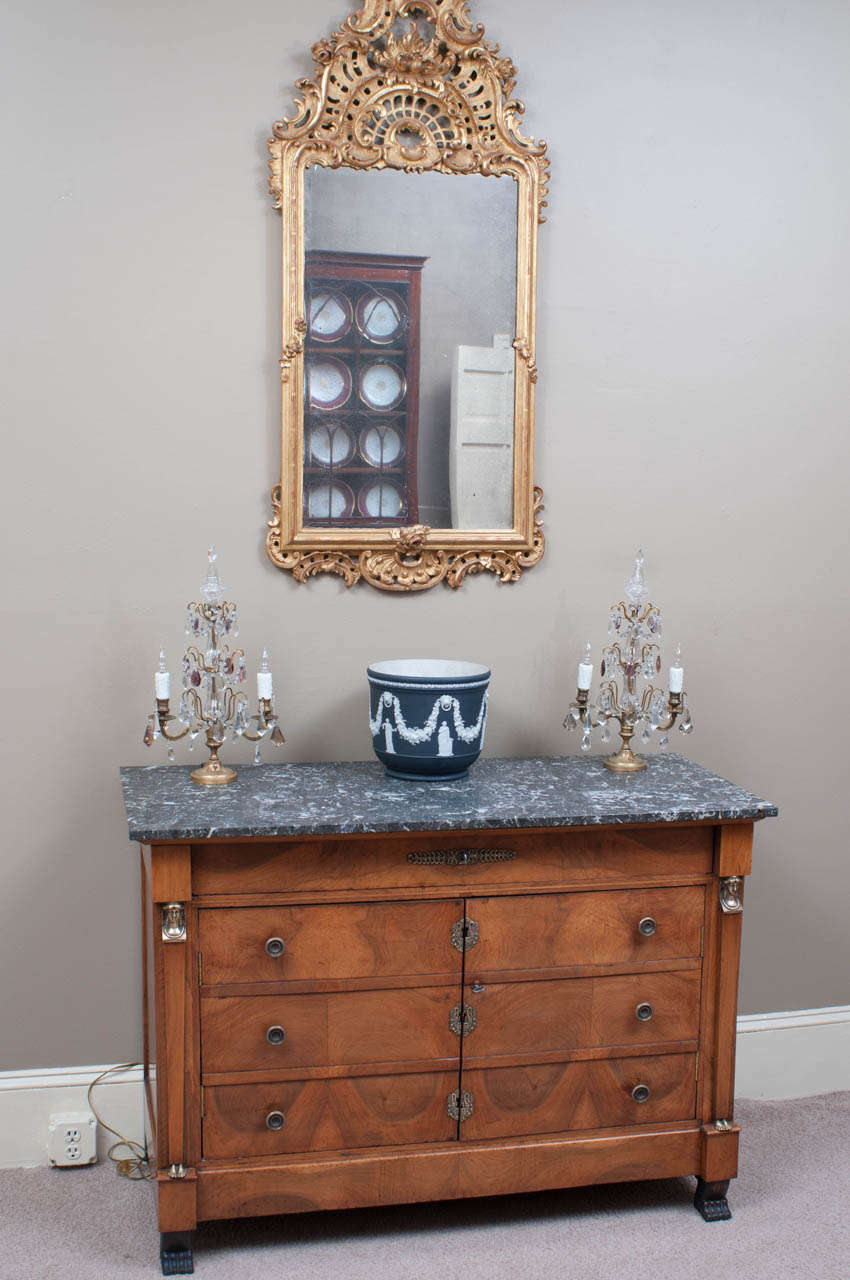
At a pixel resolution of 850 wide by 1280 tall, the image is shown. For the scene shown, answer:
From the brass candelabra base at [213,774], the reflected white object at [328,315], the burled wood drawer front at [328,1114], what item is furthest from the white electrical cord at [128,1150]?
the reflected white object at [328,315]

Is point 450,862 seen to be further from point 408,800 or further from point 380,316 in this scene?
point 380,316


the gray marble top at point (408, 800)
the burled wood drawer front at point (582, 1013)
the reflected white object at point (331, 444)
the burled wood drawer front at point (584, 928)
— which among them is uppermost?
the reflected white object at point (331, 444)

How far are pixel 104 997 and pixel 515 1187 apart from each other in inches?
37.9

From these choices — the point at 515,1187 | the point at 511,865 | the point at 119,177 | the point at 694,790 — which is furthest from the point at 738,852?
the point at 119,177

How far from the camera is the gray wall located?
2377 millimetres

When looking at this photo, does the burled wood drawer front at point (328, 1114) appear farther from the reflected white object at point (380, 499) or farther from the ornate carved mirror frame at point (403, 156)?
the reflected white object at point (380, 499)

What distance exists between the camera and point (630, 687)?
2.50 m

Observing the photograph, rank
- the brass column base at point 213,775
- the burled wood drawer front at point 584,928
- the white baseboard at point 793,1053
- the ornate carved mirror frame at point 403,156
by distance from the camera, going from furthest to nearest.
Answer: the white baseboard at point 793,1053, the ornate carved mirror frame at point 403,156, the brass column base at point 213,775, the burled wood drawer front at point 584,928

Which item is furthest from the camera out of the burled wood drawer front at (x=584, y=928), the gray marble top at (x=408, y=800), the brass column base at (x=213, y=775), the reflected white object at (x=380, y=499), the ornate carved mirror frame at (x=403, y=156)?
the reflected white object at (x=380, y=499)

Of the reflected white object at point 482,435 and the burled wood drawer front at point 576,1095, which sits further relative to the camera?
the reflected white object at point 482,435

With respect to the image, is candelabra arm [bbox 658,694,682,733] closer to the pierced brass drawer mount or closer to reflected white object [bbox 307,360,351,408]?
the pierced brass drawer mount

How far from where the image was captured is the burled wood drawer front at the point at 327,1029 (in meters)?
2.12

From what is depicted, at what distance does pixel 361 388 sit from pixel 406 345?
135 millimetres

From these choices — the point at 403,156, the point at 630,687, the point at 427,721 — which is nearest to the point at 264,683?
the point at 427,721
